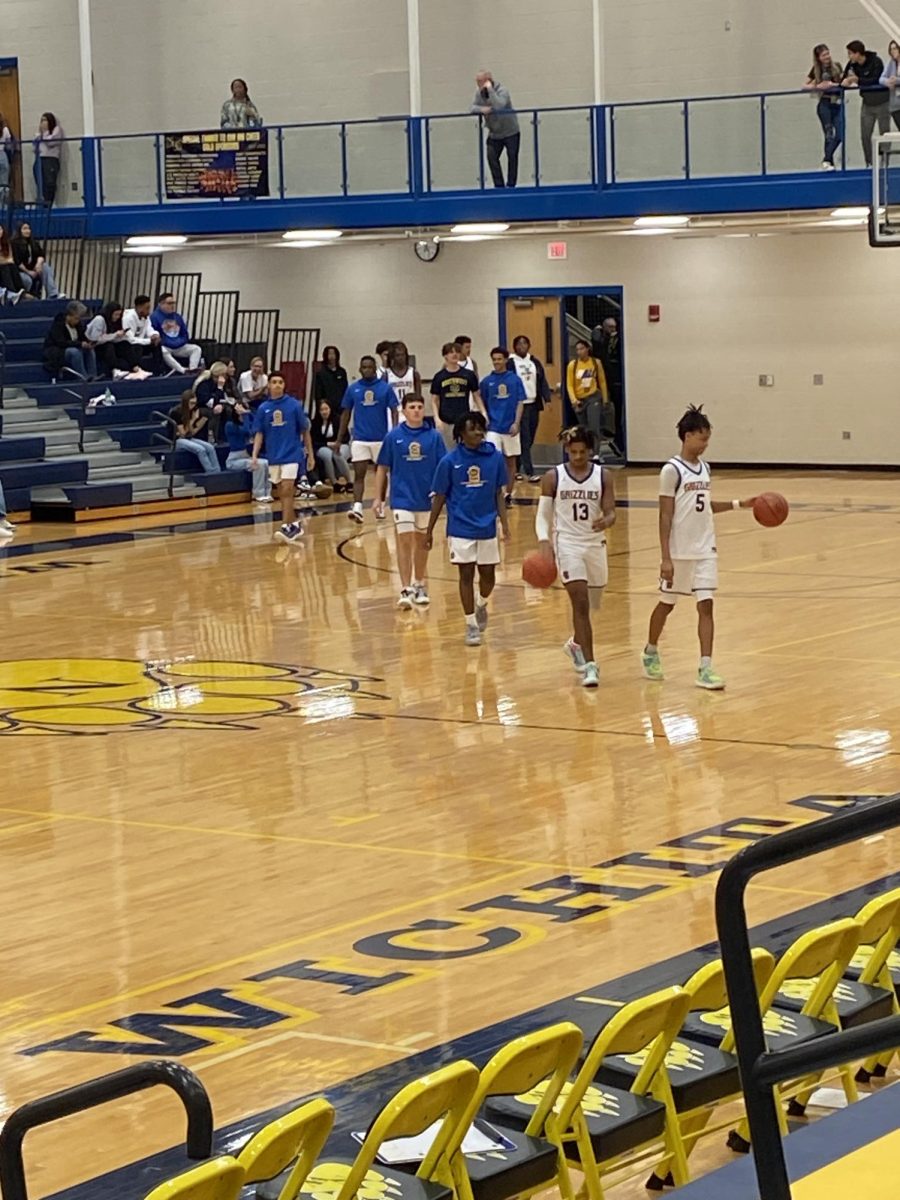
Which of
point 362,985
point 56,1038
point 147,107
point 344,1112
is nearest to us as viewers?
point 344,1112

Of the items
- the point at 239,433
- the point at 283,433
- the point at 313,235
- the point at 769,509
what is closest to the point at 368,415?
the point at 283,433

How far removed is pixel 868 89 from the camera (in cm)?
2723

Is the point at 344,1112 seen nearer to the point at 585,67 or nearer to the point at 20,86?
the point at 585,67

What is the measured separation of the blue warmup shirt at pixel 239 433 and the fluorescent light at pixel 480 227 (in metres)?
4.66

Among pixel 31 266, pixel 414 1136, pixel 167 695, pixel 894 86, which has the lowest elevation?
pixel 167 695

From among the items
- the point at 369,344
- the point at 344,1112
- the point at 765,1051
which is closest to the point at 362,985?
the point at 344,1112

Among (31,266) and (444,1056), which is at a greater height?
(31,266)

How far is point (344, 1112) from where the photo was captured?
6.93m

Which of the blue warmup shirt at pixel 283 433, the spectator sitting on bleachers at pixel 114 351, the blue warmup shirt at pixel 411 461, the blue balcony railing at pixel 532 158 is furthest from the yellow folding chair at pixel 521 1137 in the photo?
the spectator sitting on bleachers at pixel 114 351

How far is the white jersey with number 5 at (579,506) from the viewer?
1463cm

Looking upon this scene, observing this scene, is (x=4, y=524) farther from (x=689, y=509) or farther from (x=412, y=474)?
(x=689, y=509)

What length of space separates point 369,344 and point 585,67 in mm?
5641

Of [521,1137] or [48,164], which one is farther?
[48,164]

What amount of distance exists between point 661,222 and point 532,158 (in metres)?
2.06
